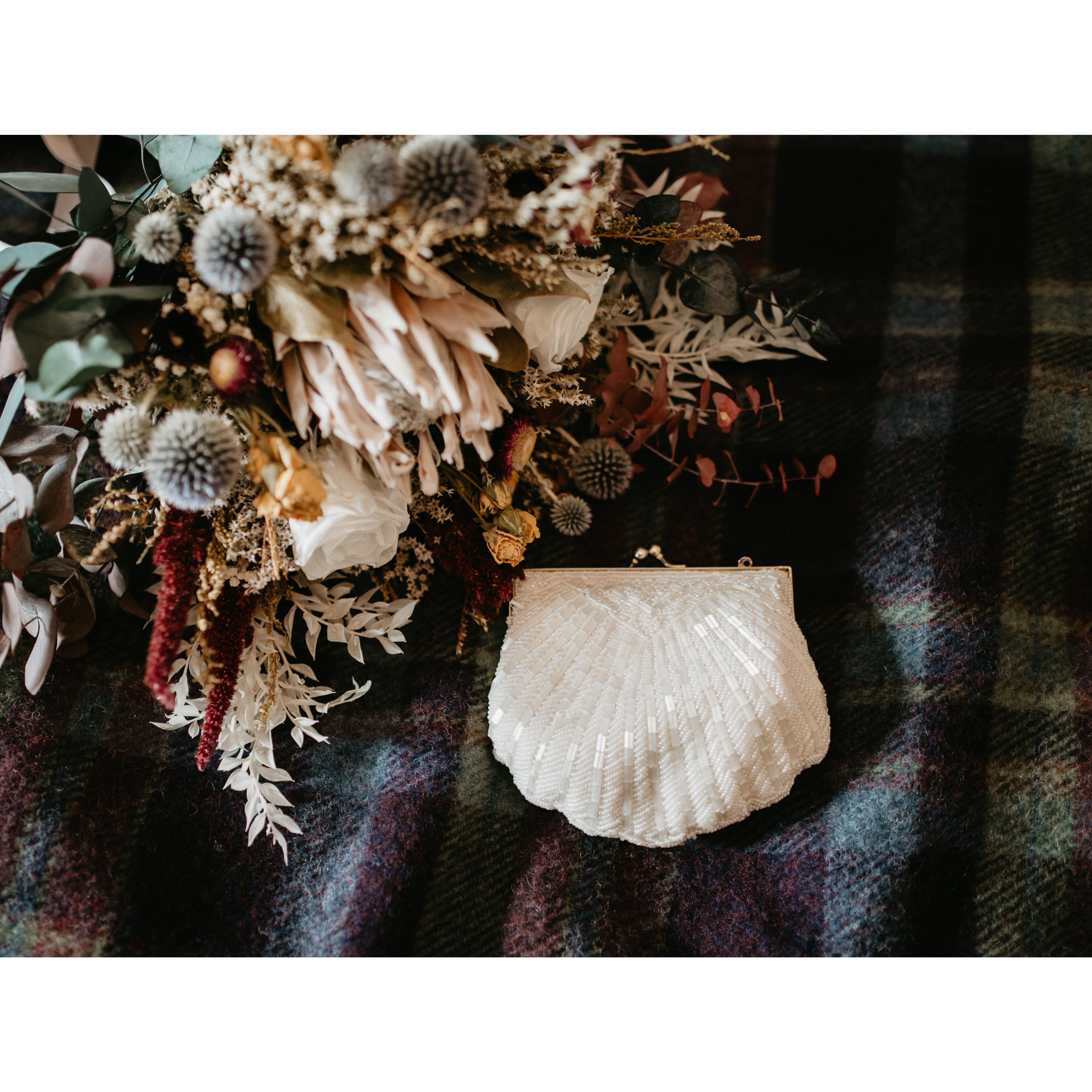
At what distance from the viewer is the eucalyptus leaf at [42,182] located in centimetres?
73

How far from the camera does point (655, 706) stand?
2.68ft

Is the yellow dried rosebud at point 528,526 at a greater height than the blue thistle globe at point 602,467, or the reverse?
the yellow dried rosebud at point 528,526

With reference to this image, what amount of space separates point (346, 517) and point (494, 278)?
238 mm

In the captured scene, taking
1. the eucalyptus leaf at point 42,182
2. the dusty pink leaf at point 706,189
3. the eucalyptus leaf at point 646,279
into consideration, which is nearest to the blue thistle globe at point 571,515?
the eucalyptus leaf at point 646,279

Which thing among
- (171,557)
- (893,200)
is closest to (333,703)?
(171,557)

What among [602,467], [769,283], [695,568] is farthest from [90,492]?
[769,283]

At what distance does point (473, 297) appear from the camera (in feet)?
2.11

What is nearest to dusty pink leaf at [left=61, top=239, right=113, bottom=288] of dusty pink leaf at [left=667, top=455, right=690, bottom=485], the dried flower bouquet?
the dried flower bouquet

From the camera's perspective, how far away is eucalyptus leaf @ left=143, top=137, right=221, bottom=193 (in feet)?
2.13

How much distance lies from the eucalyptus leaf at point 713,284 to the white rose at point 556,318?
14 cm

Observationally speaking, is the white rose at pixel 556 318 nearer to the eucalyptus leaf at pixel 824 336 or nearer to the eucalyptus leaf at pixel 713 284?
the eucalyptus leaf at pixel 713 284

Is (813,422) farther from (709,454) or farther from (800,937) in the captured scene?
(800,937)

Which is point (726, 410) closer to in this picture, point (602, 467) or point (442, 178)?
point (602, 467)

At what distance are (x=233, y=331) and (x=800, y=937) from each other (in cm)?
81
